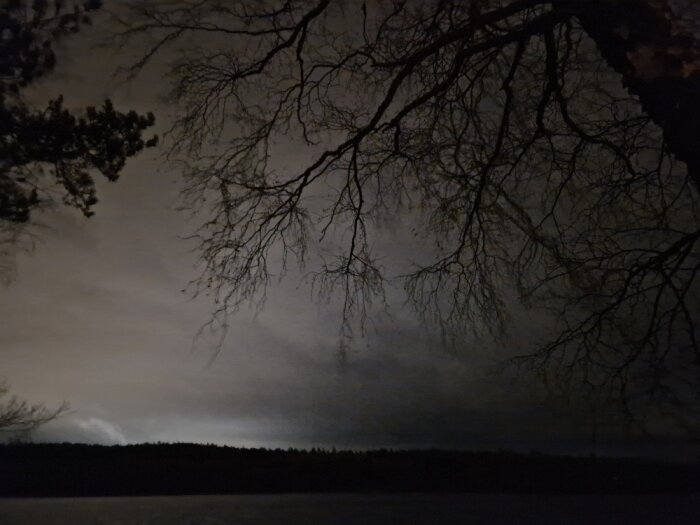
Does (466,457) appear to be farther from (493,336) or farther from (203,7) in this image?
(203,7)

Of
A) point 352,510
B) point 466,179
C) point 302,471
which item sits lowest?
point 352,510

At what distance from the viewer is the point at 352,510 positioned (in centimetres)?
182

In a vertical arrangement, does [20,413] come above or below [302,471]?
above

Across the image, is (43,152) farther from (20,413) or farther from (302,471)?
(302,471)

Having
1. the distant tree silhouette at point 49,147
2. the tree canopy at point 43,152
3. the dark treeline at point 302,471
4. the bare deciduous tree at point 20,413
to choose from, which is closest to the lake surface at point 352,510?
the dark treeline at point 302,471

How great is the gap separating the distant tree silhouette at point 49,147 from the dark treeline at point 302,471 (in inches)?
26.3

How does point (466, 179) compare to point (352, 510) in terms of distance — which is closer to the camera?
point (352, 510)

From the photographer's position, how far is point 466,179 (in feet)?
7.28

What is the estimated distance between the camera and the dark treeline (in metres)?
1.85

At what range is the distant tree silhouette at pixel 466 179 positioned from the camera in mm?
2104

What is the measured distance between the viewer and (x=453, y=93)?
227cm

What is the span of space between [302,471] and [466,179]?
1.05 m

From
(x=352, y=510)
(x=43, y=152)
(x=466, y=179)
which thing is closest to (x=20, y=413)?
(x=43, y=152)

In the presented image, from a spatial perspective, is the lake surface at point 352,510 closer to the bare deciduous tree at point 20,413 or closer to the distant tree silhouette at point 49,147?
the bare deciduous tree at point 20,413
